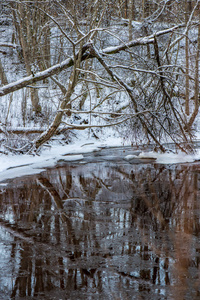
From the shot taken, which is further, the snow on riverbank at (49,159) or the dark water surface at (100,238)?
the snow on riverbank at (49,159)

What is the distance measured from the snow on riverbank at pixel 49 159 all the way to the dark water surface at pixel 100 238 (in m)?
1.17

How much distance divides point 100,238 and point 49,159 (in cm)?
692

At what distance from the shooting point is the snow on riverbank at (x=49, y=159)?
900 cm

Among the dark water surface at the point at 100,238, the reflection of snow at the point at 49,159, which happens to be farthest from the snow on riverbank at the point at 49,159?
the dark water surface at the point at 100,238

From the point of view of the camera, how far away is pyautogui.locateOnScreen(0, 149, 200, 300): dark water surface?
312cm

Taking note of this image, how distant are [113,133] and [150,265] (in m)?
13.5

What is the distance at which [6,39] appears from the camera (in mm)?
23359

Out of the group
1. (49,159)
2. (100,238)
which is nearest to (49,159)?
(49,159)

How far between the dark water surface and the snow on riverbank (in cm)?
117

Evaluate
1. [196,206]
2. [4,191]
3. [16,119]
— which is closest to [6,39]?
[16,119]

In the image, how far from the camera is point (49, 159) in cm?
1098

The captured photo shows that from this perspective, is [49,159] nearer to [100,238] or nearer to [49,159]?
[49,159]

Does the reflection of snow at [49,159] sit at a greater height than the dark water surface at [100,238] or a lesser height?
greater

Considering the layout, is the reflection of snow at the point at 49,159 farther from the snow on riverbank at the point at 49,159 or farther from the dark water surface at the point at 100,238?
the dark water surface at the point at 100,238
